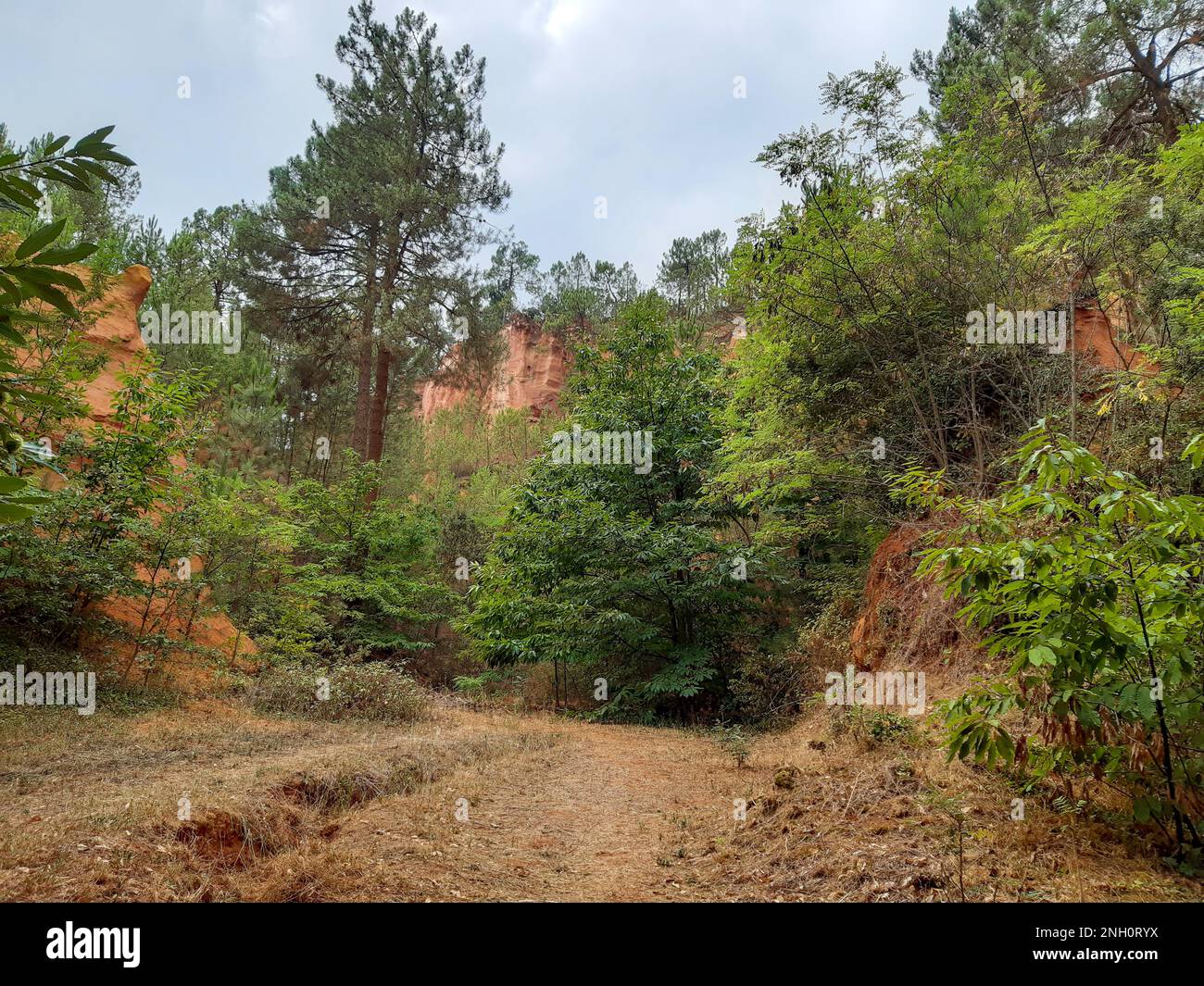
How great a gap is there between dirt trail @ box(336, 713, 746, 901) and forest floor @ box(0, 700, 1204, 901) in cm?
2

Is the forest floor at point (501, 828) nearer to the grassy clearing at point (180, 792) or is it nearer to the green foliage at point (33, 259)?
the grassy clearing at point (180, 792)

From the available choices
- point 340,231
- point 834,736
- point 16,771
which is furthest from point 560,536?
point 340,231

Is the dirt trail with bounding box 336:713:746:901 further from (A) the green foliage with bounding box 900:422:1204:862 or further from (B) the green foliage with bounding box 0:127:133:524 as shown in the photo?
(B) the green foliage with bounding box 0:127:133:524

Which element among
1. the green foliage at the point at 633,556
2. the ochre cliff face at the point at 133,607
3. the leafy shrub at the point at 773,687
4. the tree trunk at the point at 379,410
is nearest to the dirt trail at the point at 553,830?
the leafy shrub at the point at 773,687

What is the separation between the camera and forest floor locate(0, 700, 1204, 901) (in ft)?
11.6

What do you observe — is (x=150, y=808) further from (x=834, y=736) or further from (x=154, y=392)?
(x=154, y=392)

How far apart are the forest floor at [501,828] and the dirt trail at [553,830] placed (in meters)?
0.02

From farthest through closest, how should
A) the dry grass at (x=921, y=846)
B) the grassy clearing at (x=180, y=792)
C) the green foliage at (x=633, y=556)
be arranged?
the green foliage at (x=633, y=556), the grassy clearing at (x=180, y=792), the dry grass at (x=921, y=846)

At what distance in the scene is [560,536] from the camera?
13055mm

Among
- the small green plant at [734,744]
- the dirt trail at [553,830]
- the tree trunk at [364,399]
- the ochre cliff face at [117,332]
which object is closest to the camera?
the dirt trail at [553,830]

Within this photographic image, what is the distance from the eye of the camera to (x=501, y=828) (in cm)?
529

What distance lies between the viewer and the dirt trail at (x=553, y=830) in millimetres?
4074

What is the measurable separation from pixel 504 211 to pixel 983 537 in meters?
19.2

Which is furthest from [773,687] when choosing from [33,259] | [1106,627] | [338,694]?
[33,259]
